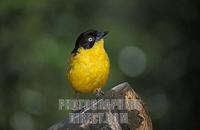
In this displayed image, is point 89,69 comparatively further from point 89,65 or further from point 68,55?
point 68,55

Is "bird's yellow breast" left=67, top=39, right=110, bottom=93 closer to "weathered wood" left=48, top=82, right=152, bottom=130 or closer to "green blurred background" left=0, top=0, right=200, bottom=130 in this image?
"weathered wood" left=48, top=82, right=152, bottom=130

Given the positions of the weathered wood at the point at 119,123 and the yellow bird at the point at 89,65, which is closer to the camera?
the weathered wood at the point at 119,123


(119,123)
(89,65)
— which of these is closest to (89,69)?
(89,65)

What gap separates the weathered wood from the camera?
3.67 metres

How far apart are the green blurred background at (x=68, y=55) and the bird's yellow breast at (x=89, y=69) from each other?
2.77 meters

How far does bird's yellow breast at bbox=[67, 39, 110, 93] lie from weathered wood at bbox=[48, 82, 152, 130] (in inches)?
60.2

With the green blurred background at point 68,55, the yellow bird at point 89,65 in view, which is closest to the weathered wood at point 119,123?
the yellow bird at point 89,65

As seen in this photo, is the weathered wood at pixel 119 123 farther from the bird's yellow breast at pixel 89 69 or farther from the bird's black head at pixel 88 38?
the bird's black head at pixel 88 38

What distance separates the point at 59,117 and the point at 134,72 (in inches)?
92.4

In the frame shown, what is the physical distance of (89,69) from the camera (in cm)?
555

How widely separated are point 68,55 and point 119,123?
4.95 metres

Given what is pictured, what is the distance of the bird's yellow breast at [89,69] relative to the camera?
5480 millimetres

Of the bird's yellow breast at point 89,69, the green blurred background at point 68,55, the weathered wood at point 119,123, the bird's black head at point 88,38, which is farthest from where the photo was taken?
the green blurred background at point 68,55

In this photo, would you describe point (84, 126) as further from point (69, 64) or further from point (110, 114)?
point (69, 64)
